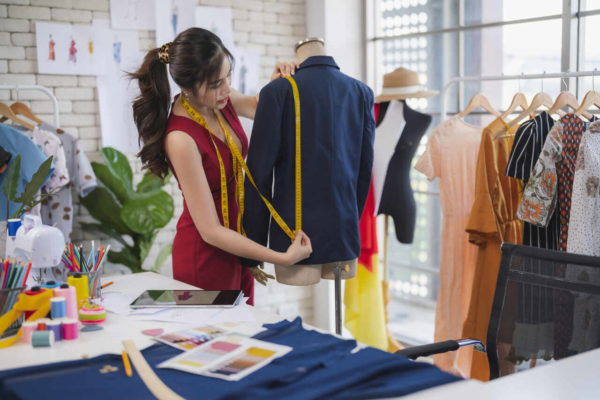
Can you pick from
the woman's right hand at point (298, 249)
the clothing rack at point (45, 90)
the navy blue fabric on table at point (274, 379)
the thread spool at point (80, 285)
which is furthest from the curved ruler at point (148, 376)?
the clothing rack at point (45, 90)

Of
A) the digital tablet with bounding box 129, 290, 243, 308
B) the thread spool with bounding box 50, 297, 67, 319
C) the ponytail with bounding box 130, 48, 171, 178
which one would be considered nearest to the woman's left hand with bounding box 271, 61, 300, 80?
the ponytail with bounding box 130, 48, 171, 178

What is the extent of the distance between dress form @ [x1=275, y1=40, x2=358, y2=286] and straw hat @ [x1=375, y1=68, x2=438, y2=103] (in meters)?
1.17

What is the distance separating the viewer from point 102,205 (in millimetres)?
3645

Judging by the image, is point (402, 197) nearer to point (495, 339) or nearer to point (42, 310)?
point (495, 339)

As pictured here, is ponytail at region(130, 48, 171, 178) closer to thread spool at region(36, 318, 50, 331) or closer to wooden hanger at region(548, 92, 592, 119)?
thread spool at region(36, 318, 50, 331)

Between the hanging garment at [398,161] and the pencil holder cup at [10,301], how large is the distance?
2245 mm

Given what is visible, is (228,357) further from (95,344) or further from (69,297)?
(69,297)

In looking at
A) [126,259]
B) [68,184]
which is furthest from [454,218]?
[68,184]

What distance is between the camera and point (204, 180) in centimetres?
217

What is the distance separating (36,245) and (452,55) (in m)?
2.93

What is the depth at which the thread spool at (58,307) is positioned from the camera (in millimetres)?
1659

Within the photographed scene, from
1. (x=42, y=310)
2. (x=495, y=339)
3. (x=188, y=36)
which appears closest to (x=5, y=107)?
(x=188, y=36)

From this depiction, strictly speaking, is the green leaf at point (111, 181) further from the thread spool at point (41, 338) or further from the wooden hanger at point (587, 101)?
the wooden hanger at point (587, 101)

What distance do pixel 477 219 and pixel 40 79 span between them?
2453 millimetres
